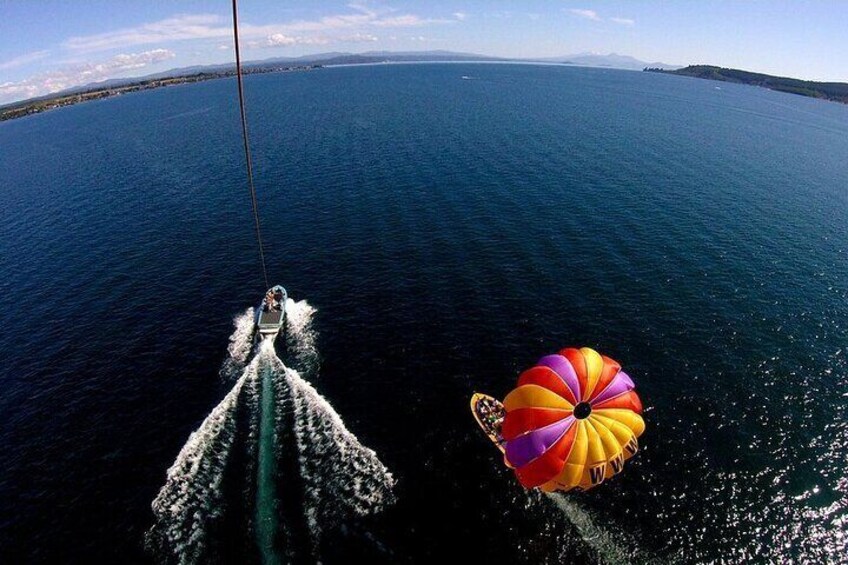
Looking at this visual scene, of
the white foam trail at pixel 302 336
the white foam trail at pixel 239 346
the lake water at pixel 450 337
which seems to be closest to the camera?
the lake water at pixel 450 337

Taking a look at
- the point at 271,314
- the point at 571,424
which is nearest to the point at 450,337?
the point at 271,314

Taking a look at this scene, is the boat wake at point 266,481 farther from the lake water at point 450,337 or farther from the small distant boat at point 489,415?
the small distant boat at point 489,415

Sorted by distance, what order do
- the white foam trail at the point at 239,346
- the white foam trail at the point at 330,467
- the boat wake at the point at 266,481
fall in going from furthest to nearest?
the white foam trail at the point at 239,346 → the white foam trail at the point at 330,467 → the boat wake at the point at 266,481

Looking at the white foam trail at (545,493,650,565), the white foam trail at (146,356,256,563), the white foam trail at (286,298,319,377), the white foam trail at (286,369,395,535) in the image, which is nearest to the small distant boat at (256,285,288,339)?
the white foam trail at (286,298,319,377)

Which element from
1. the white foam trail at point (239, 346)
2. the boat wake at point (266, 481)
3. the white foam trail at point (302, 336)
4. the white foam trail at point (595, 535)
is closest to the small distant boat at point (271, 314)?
the white foam trail at point (302, 336)

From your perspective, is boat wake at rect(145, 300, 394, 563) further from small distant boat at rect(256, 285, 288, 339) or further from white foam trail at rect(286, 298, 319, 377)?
small distant boat at rect(256, 285, 288, 339)

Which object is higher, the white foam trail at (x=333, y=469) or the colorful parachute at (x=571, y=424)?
the colorful parachute at (x=571, y=424)

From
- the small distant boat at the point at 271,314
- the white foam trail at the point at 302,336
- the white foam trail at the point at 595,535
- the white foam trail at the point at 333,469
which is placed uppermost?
the small distant boat at the point at 271,314
